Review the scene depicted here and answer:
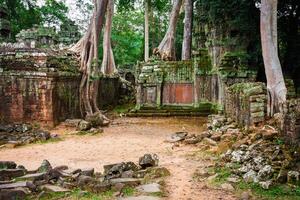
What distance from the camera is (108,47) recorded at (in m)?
25.0

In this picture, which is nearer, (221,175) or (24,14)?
(221,175)

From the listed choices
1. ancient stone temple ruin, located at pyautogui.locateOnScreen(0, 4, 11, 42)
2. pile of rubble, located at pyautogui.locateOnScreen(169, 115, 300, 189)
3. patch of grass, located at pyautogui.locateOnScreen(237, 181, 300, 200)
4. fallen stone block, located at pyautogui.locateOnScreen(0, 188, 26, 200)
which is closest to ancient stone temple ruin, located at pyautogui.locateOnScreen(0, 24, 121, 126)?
ancient stone temple ruin, located at pyautogui.locateOnScreen(0, 4, 11, 42)

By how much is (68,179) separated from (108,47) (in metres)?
18.3

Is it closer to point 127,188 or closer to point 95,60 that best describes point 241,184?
point 127,188

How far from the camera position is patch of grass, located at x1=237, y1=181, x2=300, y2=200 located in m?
6.18

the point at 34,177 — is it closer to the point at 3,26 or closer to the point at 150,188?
the point at 150,188

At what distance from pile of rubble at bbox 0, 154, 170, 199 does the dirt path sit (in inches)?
22.5

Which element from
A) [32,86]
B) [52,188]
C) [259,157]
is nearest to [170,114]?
[32,86]

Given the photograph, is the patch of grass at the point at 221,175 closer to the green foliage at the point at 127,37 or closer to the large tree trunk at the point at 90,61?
the large tree trunk at the point at 90,61

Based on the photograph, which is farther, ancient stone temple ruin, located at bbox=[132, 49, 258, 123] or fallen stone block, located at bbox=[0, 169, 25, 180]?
ancient stone temple ruin, located at bbox=[132, 49, 258, 123]

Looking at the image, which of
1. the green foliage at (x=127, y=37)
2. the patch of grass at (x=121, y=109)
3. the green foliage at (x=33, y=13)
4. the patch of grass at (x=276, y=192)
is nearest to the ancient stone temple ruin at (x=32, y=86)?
the patch of grass at (x=121, y=109)

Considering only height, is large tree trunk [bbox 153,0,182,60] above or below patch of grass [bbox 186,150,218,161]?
above

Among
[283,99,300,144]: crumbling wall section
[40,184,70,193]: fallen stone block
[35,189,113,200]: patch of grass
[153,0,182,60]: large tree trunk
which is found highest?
[153,0,182,60]: large tree trunk

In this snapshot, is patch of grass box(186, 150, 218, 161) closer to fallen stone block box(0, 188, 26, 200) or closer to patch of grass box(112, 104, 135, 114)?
fallen stone block box(0, 188, 26, 200)
